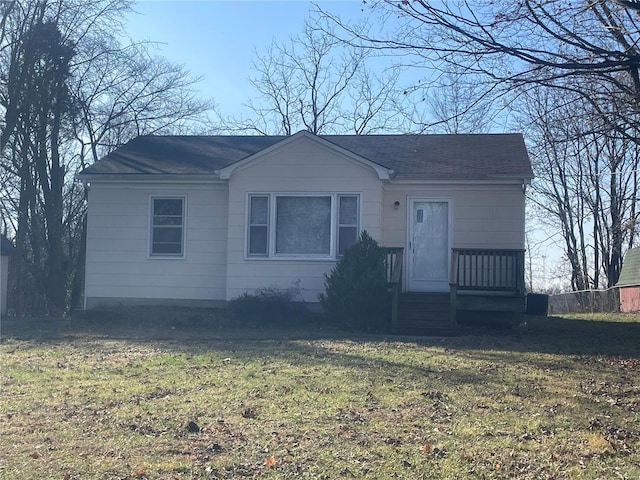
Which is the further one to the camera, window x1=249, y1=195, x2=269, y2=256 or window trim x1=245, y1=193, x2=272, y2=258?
window x1=249, y1=195, x2=269, y2=256

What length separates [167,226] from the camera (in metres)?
15.7

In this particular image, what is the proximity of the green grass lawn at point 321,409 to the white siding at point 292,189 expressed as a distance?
132 inches

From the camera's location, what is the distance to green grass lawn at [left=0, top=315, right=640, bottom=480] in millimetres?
5164

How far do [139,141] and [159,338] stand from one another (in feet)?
26.1

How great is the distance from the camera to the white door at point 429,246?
15.1 metres

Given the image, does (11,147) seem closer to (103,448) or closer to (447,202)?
(447,202)

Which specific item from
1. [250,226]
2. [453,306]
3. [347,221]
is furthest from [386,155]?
[453,306]

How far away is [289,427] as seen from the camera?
6113 mm

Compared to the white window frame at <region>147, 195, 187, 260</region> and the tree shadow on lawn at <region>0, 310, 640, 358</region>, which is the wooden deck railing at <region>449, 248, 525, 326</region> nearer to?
the tree shadow on lawn at <region>0, 310, 640, 358</region>

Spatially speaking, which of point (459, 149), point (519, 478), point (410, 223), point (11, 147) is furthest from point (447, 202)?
point (11, 147)

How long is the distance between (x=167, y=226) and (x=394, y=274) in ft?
18.4

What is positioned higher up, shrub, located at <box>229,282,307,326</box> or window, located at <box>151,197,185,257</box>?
window, located at <box>151,197,185,257</box>

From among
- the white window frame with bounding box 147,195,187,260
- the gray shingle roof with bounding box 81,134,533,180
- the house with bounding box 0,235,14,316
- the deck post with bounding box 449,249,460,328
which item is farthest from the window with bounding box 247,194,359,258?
the house with bounding box 0,235,14,316

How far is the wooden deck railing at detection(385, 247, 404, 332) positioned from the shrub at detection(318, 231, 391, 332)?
186 mm
